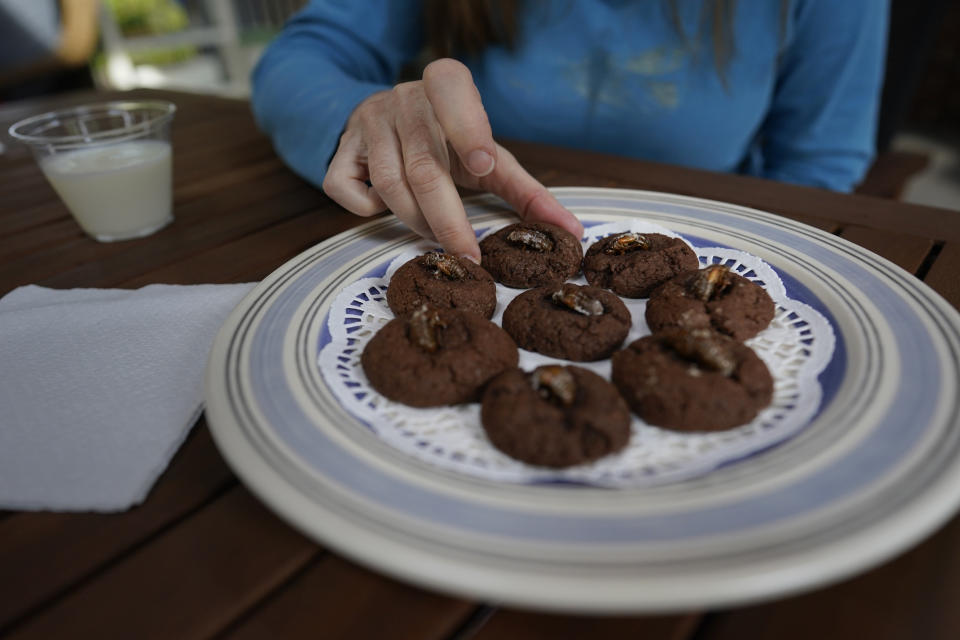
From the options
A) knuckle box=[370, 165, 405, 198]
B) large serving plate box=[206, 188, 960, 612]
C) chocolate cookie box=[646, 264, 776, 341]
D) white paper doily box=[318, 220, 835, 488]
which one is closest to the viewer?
large serving plate box=[206, 188, 960, 612]

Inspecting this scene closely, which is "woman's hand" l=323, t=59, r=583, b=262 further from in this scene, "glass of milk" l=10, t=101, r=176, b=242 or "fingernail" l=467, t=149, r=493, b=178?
"glass of milk" l=10, t=101, r=176, b=242

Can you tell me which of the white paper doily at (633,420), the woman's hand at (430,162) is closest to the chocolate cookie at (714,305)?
the white paper doily at (633,420)

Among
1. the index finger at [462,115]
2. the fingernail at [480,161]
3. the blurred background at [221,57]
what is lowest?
the blurred background at [221,57]

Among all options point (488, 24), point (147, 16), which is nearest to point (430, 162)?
point (488, 24)

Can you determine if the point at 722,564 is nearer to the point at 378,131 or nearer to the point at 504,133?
the point at 378,131

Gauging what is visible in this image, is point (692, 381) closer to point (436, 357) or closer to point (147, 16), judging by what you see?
point (436, 357)

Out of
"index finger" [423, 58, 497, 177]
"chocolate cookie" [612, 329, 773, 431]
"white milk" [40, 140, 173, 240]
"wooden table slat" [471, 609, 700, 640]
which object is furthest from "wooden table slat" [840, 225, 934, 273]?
"white milk" [40, 140, 173, 240]

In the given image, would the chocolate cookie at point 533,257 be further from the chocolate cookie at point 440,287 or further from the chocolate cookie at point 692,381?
the chocolate cookie at point 692,381
